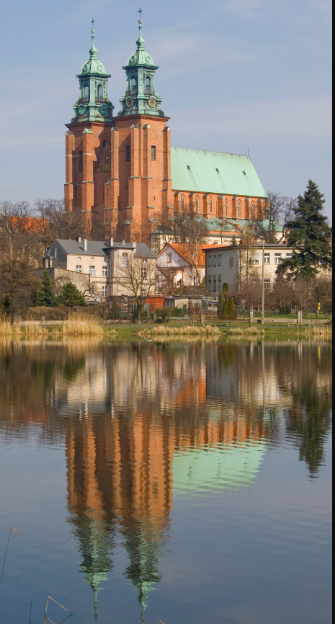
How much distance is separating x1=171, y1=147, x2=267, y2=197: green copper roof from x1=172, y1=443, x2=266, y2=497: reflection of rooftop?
384ft

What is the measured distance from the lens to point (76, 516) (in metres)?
12.7

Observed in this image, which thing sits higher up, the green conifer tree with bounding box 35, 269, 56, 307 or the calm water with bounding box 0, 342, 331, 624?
the green conifer tree with bounding box 35, 269, 56, 307

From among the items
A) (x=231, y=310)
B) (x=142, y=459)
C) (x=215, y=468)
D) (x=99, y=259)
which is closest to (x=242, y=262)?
(x=99, y=259)

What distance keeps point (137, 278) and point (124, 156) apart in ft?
165

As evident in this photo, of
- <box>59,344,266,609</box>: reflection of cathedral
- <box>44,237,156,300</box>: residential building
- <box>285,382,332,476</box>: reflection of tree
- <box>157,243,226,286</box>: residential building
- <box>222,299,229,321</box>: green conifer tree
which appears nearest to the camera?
<box>59,344,266,609</box>: reflection of cathedral

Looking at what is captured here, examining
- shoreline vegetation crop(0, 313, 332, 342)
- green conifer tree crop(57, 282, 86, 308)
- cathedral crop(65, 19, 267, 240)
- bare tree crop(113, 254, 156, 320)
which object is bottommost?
shoreline vegetation crop(0, 313, 332, 342)

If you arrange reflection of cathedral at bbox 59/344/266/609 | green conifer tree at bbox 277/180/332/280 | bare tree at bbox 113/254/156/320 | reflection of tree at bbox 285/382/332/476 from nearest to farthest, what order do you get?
reflection of cathedral at bbox 59/344/266/609 → reflection of tree at bbox 285/382/332/476 → bare tree at bbox 113/254/156/320 → green conifer tree at bbox 277/180/332/280

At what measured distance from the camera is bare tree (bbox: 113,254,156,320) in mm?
70688

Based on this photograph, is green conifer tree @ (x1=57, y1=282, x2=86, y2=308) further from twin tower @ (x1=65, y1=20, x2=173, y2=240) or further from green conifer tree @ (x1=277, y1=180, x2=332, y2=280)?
twin tower @ (x1=65, y1=20, x2=173, y2=240)

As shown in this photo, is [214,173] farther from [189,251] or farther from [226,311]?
[226,311]

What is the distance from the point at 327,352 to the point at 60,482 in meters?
30.3

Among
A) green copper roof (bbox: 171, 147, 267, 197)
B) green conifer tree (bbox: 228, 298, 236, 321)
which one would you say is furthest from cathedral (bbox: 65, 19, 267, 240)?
green conifer tree (bbox: 228, 298, 236, 321)

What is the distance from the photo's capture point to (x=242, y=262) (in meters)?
91.1

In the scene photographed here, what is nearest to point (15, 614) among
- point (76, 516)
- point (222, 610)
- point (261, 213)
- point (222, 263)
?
point (222, 610)
